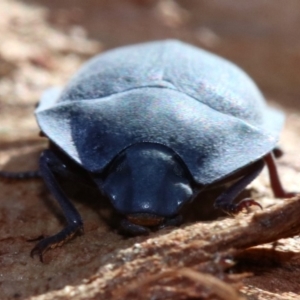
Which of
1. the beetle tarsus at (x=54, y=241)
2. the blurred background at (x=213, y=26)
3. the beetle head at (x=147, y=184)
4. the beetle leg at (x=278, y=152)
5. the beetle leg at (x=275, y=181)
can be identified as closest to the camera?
the beetle head at (x=147, y=184)

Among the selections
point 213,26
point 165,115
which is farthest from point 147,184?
point 213,26

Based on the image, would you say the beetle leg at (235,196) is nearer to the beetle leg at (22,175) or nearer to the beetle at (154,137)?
the beetle at (154,137)

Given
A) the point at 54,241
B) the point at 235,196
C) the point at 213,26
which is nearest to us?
the point at 54,241

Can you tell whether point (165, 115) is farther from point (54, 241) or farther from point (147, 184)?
point (54, 241)

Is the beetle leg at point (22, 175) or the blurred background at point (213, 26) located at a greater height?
the blurred background at point (213, 26)

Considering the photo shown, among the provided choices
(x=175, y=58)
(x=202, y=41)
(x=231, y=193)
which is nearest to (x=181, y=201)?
(x=231, y=193)

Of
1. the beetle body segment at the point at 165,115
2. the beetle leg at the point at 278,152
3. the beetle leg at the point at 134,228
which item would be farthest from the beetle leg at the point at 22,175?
the beetle leg at the point at 278,152

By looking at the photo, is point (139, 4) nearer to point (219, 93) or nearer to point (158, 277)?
point (219, 93)
